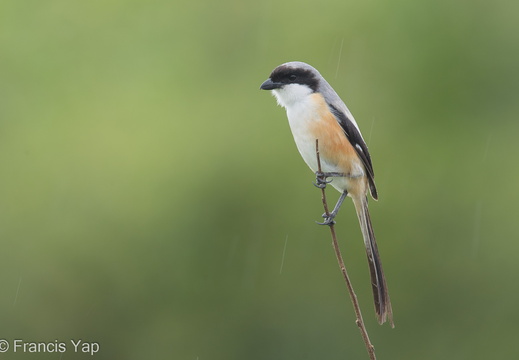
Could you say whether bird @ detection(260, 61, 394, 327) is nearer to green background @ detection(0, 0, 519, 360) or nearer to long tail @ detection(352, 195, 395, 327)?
long tail @ detection(352, 195, 395, 327)

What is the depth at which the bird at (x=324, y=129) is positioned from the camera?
387 centimetres

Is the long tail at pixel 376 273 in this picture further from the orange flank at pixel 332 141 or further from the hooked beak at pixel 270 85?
the hooked beak at pixel 270 85

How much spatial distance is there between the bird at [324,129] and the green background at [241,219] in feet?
14.1

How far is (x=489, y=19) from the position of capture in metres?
10.3

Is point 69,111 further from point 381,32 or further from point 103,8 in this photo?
point 381,32

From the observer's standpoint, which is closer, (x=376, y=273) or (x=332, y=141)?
(x=376, y=273)

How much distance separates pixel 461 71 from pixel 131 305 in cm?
489

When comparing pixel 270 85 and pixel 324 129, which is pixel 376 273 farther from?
pixel 270 85

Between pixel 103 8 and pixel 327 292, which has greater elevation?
pixel 103 8

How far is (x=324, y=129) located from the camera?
3969 millimetres

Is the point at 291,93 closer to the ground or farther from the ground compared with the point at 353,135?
farther from the ground

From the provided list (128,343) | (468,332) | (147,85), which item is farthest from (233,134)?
(468,332)

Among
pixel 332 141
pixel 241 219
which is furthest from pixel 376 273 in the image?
pixel 241 219

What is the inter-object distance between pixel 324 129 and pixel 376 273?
0.74m
